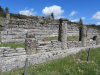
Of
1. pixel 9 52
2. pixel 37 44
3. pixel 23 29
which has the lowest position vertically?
pixel 9 52

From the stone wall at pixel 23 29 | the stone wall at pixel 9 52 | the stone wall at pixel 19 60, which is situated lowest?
the stone wall at pixel 19 60

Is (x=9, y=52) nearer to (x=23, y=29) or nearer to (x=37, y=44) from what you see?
(x=37, y=44)

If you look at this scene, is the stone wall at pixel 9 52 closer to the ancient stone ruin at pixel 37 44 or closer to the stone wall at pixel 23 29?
the ancient stone ruin at pixel 37 44

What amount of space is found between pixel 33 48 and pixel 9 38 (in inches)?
183

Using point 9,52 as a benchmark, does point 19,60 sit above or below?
below

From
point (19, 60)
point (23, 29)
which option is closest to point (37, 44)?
point (19, 60)

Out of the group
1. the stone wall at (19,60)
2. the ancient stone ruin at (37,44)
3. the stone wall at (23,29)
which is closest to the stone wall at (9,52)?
the ancient stone ruin at (37,44)

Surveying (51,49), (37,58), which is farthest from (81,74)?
(51,49)

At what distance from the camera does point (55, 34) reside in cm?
1542

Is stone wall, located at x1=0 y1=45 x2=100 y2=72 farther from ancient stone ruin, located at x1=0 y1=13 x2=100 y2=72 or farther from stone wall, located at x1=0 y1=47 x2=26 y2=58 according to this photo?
stone wall, located at x1=0 y1=47 x2=26 y2=58

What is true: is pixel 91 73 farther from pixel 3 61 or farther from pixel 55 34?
pixel 55 34

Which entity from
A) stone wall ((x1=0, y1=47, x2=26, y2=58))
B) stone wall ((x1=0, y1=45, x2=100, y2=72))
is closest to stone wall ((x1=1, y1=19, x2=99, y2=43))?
stone wall ((x1=0, y1=47, x2=26, y2=58))

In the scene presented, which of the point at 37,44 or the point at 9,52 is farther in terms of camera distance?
the point at 37,44

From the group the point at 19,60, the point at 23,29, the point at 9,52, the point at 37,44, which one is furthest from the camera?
the point at 23,29
